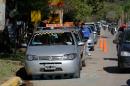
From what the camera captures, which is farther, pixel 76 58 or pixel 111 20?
pixel 111 20

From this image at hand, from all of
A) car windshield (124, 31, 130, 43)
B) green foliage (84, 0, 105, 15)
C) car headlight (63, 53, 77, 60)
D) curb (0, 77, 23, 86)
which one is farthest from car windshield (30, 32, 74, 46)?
green foliage (84, 0, 105, 15)

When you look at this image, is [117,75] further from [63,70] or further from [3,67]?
[3,67]

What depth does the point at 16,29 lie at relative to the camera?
34.4 metres

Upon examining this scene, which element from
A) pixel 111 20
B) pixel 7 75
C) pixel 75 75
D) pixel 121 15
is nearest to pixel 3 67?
pixel 7 75

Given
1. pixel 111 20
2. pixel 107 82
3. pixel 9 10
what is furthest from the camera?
pixel 111 20

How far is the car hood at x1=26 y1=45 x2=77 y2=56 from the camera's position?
57.6ft

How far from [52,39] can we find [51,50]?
1398mm

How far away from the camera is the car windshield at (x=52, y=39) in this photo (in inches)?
745

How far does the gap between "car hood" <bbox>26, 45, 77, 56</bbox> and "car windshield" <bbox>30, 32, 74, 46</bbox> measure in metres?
0.51

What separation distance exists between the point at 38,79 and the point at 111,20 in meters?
148

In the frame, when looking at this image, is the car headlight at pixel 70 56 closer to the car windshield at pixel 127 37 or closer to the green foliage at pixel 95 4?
the car windshield at pixel 127 37

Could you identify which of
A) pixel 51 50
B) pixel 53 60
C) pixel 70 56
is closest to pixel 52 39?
pixel 51 50

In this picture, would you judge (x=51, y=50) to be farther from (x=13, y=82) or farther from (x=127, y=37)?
A: (x=127, y=37)

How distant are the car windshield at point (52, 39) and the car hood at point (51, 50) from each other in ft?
1.66
